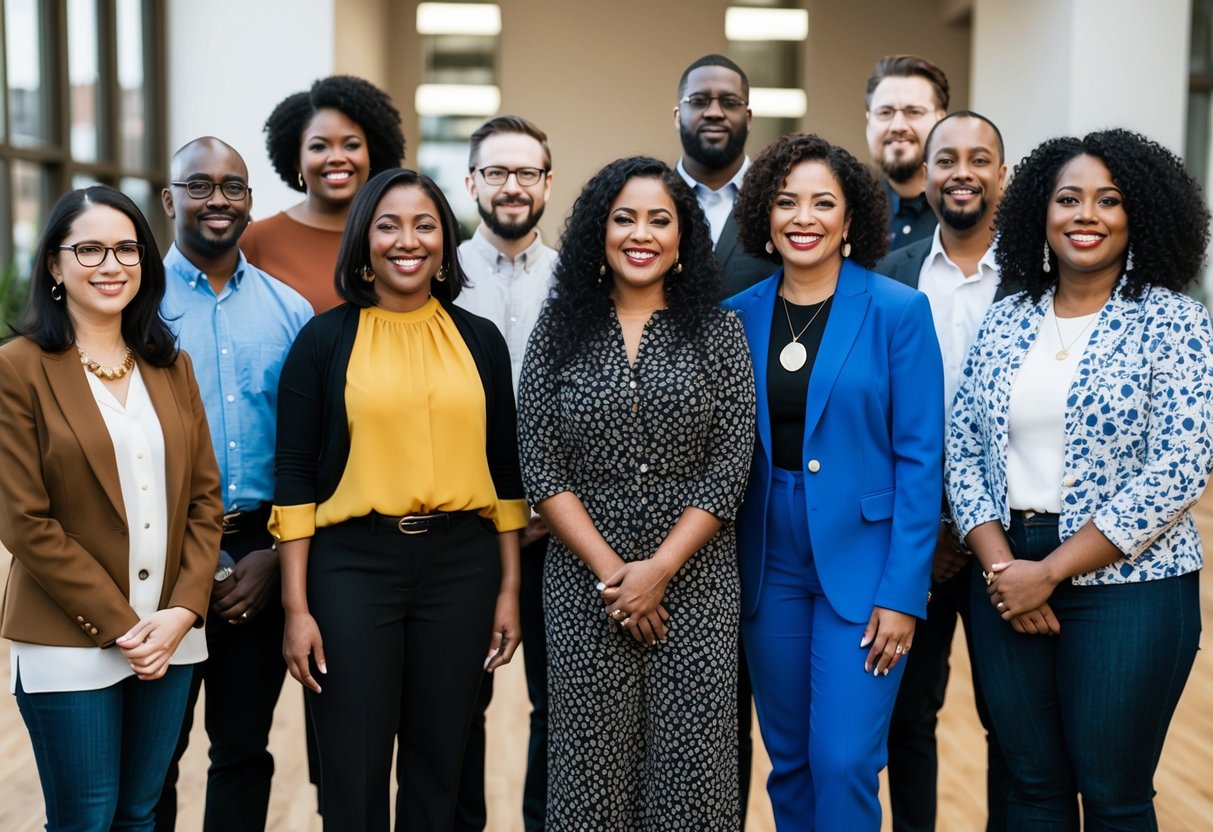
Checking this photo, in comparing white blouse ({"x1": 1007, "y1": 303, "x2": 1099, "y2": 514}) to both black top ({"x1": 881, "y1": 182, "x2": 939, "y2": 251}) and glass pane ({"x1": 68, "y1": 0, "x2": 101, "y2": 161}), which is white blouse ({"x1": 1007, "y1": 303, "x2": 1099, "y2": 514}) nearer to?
black top ({"x1": 881, "y1": 182, "x2": 939, "y2": 251})

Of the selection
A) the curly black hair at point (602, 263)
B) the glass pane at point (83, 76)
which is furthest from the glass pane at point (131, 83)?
the curly black hair at point (602, 263)

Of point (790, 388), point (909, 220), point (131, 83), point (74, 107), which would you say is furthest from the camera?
point (131, 83)

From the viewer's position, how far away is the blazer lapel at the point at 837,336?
2.70 metres

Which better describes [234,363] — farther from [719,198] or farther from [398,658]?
[719,198]

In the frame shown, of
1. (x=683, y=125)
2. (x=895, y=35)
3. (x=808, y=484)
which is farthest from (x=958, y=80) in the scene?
(x=808, y=484)

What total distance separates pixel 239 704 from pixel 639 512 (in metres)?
1.14

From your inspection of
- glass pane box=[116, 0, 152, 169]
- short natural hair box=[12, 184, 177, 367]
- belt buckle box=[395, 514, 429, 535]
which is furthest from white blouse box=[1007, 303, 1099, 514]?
glass pane box=[116, 0, 152, 169]

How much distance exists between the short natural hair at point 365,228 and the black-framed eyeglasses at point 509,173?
1.98 feet

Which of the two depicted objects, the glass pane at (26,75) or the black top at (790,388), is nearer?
the black top at (790,388)

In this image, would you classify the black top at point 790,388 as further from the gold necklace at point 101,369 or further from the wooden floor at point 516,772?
the wooden floor at point 516,772

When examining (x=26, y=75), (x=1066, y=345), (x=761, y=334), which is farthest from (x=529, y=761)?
(x=26, y=75)

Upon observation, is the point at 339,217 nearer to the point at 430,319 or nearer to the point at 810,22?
the point at 430,319

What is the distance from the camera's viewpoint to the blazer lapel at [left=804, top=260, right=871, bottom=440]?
2703mm

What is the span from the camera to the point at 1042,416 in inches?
101
